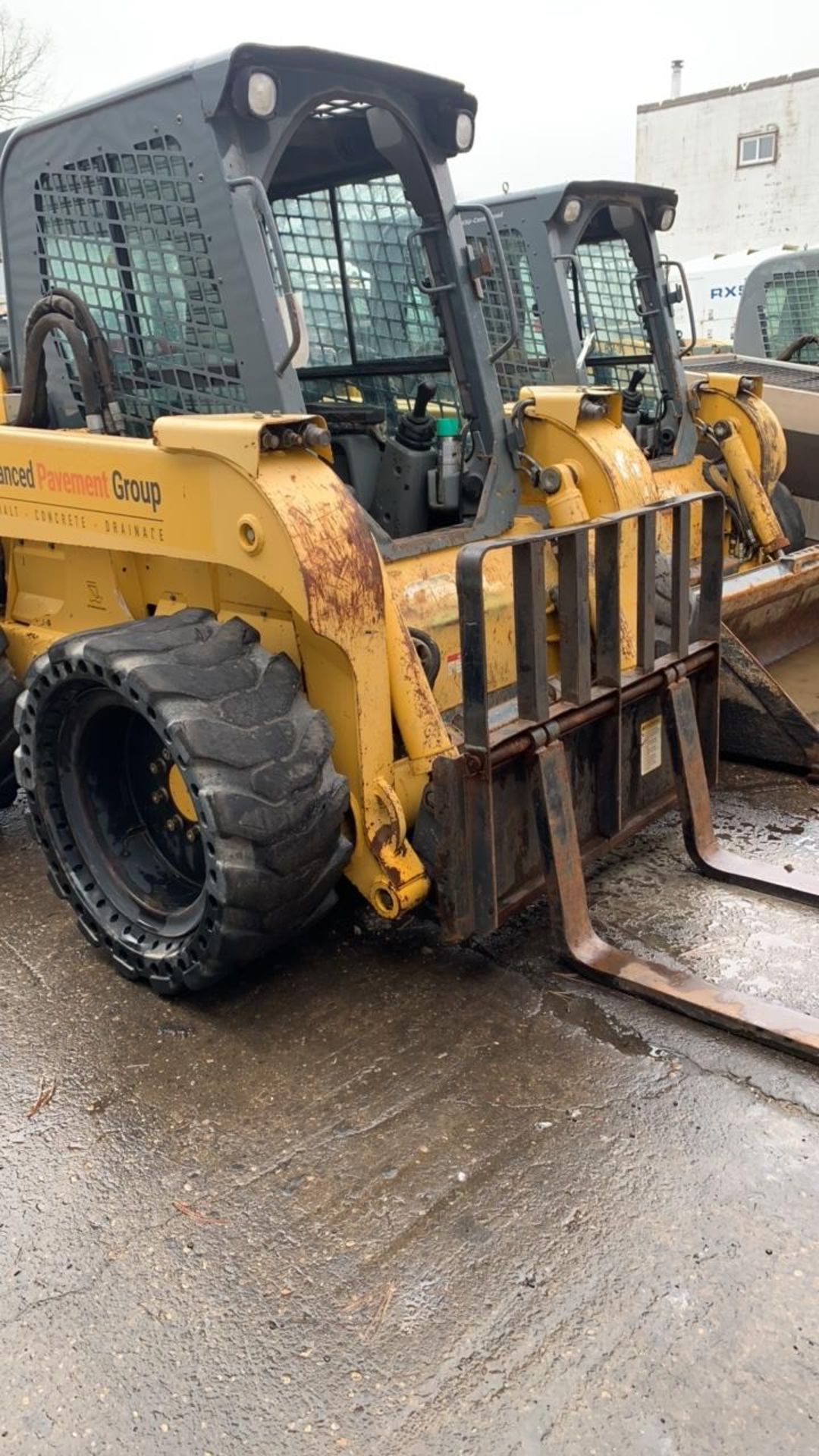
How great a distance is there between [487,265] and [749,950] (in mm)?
2321

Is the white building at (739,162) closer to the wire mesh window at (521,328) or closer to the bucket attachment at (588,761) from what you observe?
the wire mesh window at (521,328)

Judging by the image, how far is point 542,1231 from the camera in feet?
7.45

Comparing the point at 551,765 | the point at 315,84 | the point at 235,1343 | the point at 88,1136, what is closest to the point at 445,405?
the point at 315,84

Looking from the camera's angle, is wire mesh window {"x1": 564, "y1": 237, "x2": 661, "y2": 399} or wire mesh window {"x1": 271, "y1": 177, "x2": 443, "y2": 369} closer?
wire mesh window {"x1": 271, "y1": 177, "x2": 443, "y2": 369}

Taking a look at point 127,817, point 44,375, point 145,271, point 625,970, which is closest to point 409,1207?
point 625,970

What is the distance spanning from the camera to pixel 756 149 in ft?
87.9

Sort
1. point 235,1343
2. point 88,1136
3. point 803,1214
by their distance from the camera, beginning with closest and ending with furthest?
point 235,1343 < point 803,1214 < point 88,1136

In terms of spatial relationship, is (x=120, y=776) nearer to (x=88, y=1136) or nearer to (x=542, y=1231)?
(x=88, y=1136)

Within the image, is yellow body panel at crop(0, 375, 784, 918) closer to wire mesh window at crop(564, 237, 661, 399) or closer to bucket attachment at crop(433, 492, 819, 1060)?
bucket attachment at crop(433, 492, 819, 1060)

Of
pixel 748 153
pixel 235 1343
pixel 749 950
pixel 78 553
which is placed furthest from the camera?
pixel 748 153

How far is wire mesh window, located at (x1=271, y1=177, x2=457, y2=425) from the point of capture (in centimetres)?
414

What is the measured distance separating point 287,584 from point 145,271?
4.04 feet

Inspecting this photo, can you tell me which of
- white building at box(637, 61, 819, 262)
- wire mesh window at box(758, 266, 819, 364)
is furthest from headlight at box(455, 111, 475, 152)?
white building at box(637, 61, 819, 262)

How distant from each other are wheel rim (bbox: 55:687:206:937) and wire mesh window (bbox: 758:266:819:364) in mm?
7550
